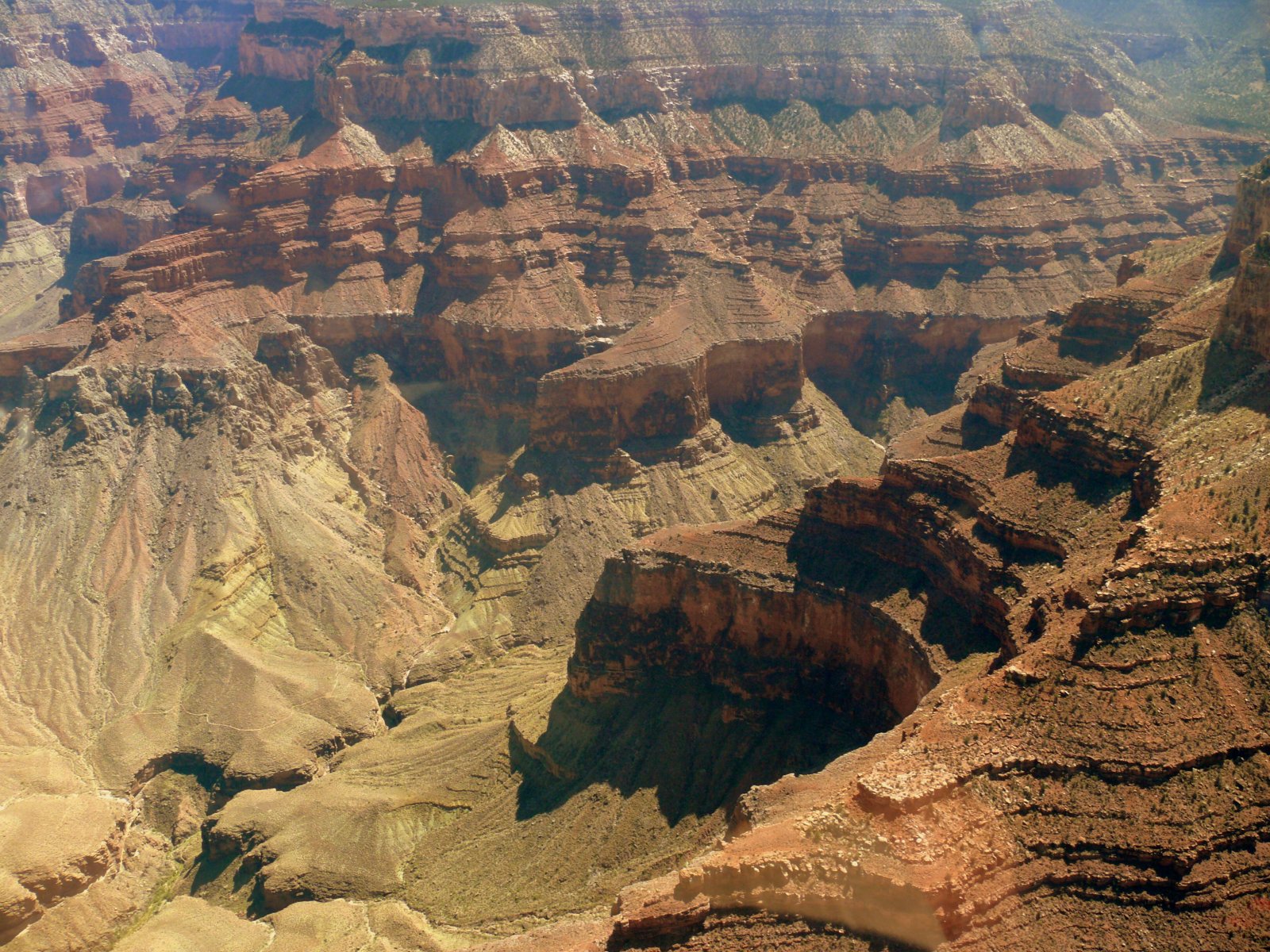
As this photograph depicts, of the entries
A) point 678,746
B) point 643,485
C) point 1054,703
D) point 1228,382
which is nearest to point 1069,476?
point 1228,382

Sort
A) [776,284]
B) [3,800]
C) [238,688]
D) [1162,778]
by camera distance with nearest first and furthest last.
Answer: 1. [1162,778]
2. [3,800]
3. [238,688]
4. [776,284]

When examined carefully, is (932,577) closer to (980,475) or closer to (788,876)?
(980,475)

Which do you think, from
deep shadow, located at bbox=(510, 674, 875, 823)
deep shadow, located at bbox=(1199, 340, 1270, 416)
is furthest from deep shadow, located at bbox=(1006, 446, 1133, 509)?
deep shadow, located at bbox=(510, 674, 875, 823)

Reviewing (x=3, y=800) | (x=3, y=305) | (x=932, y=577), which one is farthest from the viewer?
(x=3, y=305)

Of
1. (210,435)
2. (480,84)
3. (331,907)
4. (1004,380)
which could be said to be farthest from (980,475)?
(480,84)

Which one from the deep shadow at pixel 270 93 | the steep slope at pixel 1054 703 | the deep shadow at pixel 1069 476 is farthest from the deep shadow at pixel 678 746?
the deep shadow at pixel 270 93

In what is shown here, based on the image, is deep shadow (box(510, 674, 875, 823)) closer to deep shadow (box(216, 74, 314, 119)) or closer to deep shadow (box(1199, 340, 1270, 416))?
deep shadow (box(1199, 340, 1270, 416))

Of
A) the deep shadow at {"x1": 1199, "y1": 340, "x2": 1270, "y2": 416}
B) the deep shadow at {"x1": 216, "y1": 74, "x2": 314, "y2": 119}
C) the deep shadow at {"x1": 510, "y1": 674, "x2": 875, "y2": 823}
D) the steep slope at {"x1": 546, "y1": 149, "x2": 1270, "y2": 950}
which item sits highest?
the deep shadow at {"x1": 1199, "y1": 340, "x2": 1270, "y2": 416}

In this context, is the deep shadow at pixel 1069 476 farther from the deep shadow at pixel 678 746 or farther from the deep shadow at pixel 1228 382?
the deep shadow at pixel 678 746
